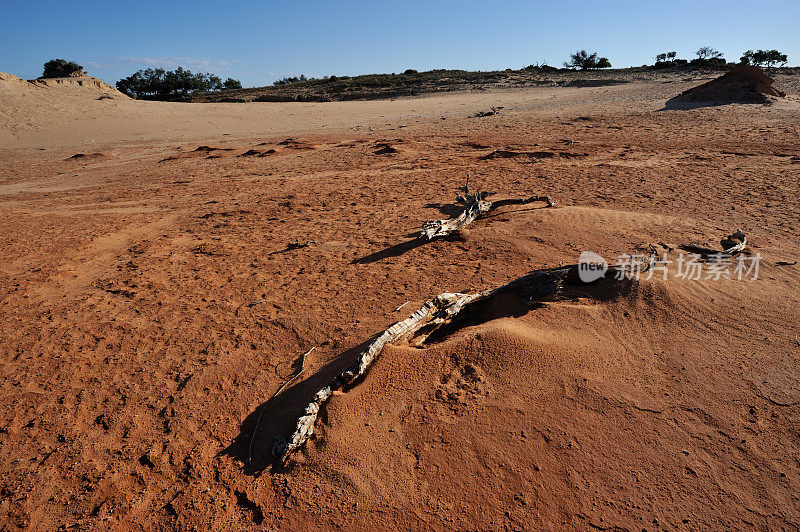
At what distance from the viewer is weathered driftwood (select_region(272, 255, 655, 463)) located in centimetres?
245

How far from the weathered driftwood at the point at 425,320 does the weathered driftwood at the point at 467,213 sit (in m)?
1.84

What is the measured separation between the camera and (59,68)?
2756 centimetres

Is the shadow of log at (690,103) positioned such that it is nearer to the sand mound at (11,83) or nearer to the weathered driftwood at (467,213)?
the weathered driftwood at (467,213)

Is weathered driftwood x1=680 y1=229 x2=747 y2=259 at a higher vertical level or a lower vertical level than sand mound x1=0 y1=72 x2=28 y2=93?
lower

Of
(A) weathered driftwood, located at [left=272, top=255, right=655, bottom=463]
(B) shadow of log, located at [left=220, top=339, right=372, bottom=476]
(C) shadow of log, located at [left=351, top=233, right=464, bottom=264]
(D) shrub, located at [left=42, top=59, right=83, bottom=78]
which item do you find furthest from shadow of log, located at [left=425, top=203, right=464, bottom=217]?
(D) shrub, located at [left=42, top=59, right=83, bottom=78]

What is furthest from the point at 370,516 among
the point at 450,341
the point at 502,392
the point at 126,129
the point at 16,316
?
the point at 126,129

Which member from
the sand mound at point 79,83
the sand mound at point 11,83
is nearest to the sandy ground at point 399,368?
the sand mound at point 11,83

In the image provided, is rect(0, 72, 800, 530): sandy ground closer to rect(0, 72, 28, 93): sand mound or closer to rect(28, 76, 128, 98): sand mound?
rect(0, 72, 28, 93): sand mound

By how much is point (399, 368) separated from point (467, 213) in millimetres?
3455

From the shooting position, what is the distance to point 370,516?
2.09 meters

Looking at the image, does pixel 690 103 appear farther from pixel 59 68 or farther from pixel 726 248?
pixel 59 68

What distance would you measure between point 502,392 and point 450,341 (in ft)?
1.85

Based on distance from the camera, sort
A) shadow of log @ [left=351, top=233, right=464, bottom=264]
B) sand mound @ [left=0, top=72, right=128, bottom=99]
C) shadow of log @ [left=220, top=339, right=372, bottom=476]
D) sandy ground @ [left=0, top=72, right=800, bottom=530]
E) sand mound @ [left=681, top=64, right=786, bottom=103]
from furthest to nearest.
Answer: sand mound @ [left=0, top=72, right=128, bottom=99] < sand mound @ [left=681, top=64, right=786, bottom=103] < shadow of log @ [left=351, top=233, right=464, bottom=264] < shadow of log @ [left=220, top=339, right=372, bottom=476] < sandy ground @ [left=0, top=72, right=800, bottom=530]

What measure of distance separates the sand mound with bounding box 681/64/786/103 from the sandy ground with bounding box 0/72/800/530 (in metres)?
9.87
